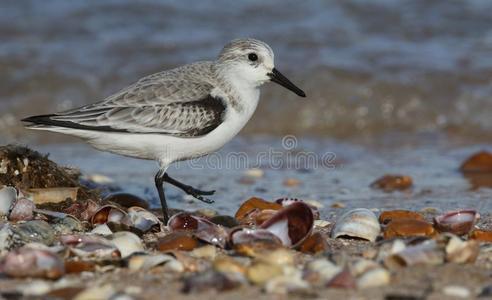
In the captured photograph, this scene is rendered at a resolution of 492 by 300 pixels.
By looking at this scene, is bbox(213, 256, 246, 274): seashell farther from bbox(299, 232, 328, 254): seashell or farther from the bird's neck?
the bird's neck

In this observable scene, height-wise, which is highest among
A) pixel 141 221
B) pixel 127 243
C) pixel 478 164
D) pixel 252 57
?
pixel 252 57

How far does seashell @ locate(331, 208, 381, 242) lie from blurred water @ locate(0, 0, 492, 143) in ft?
17.5

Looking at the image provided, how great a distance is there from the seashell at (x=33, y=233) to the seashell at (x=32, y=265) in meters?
0.61

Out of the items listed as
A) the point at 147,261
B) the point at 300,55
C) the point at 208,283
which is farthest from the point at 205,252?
the point at 300,55

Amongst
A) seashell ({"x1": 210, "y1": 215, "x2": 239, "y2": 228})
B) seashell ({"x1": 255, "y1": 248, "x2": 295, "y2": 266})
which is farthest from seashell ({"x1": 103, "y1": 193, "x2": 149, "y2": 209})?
seashell ({"x1": 255, "y1": 248, "x2": 295, "y2": 266})

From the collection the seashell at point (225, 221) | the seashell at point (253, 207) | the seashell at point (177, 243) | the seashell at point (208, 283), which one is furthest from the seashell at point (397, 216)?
the seashell at point (208, 283)

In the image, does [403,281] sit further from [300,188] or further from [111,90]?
[111,90]

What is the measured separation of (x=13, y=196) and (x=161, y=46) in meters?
7.11

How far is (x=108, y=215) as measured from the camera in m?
5.62

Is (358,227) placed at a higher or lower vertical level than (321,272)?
higher

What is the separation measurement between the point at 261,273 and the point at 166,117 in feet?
8.51

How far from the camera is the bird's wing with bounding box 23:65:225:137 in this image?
248 inches

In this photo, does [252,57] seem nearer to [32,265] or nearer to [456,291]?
[32,265]

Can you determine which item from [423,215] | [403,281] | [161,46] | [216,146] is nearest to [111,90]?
[161,46]
